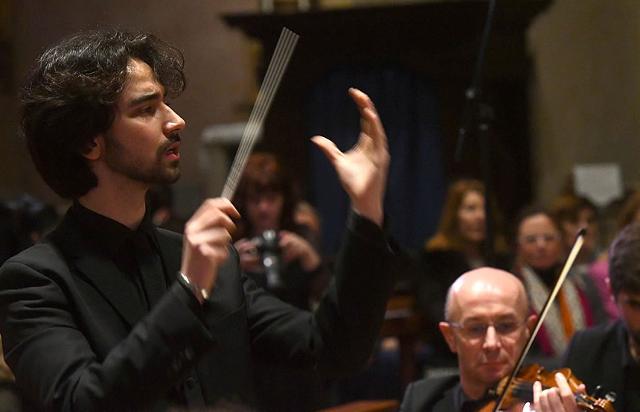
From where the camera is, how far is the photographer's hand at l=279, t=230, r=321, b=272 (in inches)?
158

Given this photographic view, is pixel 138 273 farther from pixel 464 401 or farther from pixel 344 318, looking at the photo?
pixel 464 401

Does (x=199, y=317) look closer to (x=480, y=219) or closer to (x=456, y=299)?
(x=456, y=299)

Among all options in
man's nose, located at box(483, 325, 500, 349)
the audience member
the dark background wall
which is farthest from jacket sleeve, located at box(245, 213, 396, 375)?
the dark background wall

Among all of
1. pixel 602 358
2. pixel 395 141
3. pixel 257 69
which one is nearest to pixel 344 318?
pixel 602 358

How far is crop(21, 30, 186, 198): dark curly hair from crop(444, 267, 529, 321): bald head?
3.51 feet

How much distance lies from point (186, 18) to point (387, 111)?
186 centimetres

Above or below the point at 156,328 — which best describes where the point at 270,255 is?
below

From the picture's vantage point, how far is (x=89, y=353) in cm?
176

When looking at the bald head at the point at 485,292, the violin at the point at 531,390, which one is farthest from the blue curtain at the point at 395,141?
the violin at the point at 531,390

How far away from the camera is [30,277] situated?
1.84 metres

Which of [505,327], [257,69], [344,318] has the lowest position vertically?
[505,327]

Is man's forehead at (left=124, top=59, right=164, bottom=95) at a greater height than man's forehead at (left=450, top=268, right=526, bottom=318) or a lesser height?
greater

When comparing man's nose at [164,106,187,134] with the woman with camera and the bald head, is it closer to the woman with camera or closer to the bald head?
the bald head

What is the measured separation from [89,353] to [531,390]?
Result: 3.60ft
